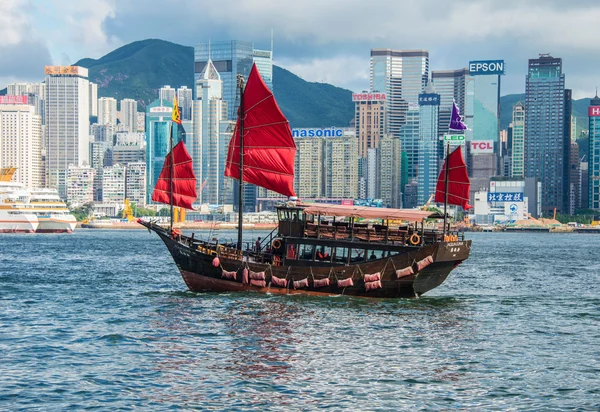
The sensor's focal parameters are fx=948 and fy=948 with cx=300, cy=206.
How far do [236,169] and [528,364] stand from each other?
24.2 m

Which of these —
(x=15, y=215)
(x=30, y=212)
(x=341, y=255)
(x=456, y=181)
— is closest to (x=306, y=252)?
(x=341, y=255)

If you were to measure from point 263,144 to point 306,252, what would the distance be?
7.13 m

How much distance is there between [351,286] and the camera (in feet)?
155

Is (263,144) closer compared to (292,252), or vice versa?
(292,252)

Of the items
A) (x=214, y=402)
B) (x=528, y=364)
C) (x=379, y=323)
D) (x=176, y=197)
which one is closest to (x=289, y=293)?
(x=379, y=323)

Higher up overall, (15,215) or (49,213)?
(49,213)

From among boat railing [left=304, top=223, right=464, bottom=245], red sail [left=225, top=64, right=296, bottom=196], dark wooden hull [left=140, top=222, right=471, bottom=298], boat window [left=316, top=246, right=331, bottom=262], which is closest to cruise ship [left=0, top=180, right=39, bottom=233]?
red sail [left=225, top=64, right=296, bottom=196]

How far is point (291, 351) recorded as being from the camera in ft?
110

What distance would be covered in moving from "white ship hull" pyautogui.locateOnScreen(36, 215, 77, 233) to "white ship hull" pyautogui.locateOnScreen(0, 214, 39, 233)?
3.34 metres

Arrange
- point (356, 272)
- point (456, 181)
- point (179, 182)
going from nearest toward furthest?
point (356, 272)
point (456, 181)
point (179, 182)

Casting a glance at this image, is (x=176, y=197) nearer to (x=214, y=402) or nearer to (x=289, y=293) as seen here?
(x=289, y=293)

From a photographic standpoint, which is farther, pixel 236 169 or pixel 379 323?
pixel 236 169

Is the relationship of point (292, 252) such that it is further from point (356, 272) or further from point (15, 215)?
point (15, 215)

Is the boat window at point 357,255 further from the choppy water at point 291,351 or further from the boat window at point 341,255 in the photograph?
the choppy water at point 291,351
